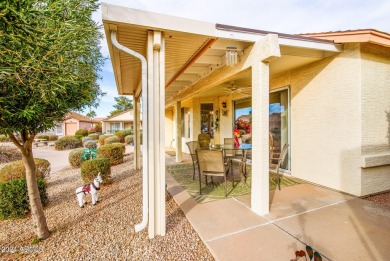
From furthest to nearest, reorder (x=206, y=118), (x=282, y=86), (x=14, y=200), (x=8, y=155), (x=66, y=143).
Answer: (x=66, y=143)
(x=8, y=155)
(x=206, y=118)
(x=282, y=86)
(x=14, y=200)

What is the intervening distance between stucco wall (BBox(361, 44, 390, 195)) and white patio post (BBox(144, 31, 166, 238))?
4016 millimetres

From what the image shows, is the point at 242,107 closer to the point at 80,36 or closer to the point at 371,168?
the point at 371,168

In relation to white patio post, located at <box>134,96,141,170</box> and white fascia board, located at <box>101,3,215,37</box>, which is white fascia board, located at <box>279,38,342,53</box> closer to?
white fascia board, located at <box>101,3,215,37</box>

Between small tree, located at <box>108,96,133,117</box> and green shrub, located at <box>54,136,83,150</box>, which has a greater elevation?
small tree, located at <box>108,96,133,117</box>

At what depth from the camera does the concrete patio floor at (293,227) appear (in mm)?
2236

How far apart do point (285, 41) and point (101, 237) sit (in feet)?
14.4

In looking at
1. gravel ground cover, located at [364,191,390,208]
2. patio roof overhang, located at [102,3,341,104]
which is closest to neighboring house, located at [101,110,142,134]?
patio roof overhang, located at [102,3,341,104]

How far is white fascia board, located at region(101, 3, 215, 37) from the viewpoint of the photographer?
7.66 ft

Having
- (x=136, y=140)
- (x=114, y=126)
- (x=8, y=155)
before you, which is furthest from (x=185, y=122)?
(x=114, y=126)

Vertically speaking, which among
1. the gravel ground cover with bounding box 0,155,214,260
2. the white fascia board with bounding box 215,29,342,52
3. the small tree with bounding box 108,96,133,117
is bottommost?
the gravel ground cover with bounding box 0,155,214,260

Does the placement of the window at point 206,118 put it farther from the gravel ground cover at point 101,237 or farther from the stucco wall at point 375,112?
the stucco wall at point 375,112

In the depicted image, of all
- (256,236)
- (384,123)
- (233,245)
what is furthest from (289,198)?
(384,123)

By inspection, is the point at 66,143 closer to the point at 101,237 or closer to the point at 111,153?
the point at 111,153

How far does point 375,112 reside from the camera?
13.0ft
